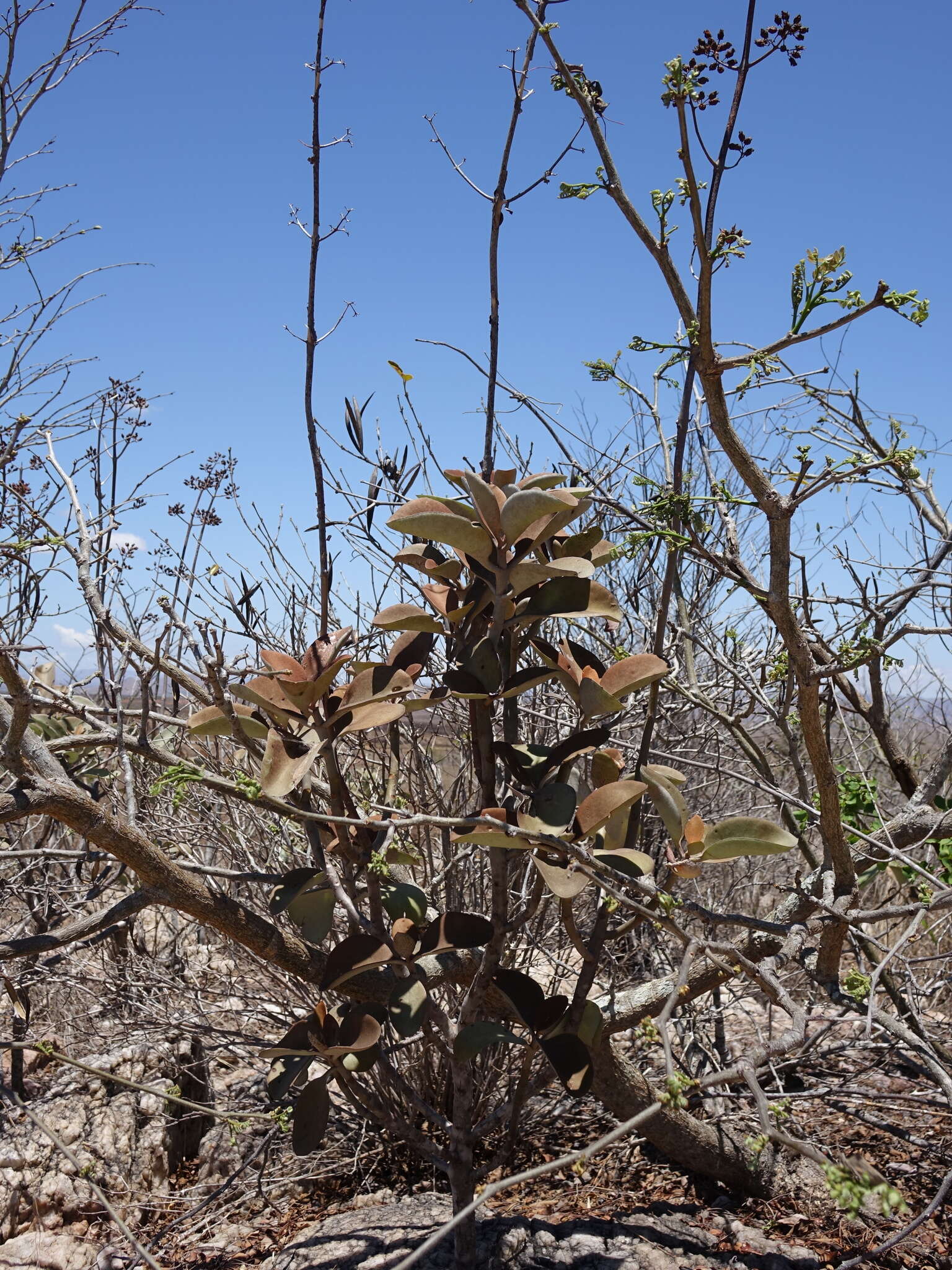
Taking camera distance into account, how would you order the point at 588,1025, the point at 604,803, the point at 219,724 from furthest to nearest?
1. the point at 588,1025
2. the point at 219,724
3. the point at 604,803

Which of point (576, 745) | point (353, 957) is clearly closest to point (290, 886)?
point (353, 957)

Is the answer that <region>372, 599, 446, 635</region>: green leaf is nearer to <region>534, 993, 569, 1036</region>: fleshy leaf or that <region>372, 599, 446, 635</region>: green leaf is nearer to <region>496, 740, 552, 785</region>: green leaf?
<region>496, 740, 552, 785</region>: green leaf

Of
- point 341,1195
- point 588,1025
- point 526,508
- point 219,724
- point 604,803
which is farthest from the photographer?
point 341,1195

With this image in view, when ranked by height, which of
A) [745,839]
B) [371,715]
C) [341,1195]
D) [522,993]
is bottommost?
[341,1195]

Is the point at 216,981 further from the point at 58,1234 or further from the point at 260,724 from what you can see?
the point at 260,724

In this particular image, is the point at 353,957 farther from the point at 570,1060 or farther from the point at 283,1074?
the point at 570,1060

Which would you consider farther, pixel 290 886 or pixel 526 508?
pixel 290 886

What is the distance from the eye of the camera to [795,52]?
153cm

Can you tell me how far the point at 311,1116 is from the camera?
1.94 m

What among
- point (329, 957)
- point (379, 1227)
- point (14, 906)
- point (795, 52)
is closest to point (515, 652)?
point (329, 957)

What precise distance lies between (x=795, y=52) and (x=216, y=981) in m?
3.47

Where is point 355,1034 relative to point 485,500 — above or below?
below

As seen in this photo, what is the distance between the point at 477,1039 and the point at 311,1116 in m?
0.38

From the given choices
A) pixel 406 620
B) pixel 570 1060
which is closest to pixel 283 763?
pixel 406 620
